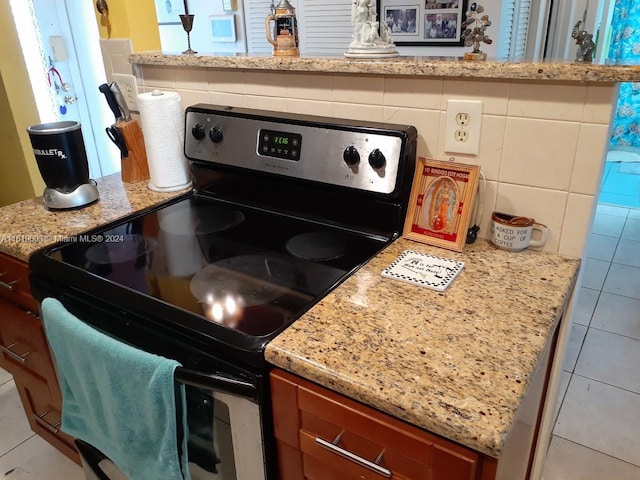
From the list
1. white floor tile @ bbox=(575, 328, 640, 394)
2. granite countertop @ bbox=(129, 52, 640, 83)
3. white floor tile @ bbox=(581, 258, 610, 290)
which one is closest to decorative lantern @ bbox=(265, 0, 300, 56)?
granite countertop @ bbox=(129, 52, 640, 83)

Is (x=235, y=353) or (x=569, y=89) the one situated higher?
(x=569, y=89)

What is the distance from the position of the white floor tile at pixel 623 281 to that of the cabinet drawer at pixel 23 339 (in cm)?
250

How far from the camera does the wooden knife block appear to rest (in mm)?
1525

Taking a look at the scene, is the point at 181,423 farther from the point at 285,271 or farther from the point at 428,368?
the point at 428,368

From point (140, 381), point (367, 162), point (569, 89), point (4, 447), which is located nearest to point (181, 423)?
point (140, 381)

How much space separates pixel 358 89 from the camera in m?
1.20

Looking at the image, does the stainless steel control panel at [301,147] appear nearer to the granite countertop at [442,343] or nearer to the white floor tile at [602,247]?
the granite countertop at [442,343]

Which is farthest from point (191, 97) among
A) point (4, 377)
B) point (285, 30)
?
point (4, 377)

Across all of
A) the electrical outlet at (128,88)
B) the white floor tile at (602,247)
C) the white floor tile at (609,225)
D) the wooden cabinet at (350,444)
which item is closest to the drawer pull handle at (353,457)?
the wooden cabinet at (350,444)

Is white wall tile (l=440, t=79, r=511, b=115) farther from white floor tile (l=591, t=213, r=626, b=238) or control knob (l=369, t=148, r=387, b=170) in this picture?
white floor tile (l=591, t=213, r=626, b=238)

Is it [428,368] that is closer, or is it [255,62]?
[428,368]

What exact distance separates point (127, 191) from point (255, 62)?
569mm

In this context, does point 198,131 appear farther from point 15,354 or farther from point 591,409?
point 591,409

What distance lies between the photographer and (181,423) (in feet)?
3.06
